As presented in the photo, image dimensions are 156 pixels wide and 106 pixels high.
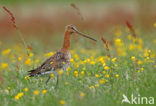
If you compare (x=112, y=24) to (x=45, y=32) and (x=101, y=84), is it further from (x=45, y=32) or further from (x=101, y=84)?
(x=101, y=84)

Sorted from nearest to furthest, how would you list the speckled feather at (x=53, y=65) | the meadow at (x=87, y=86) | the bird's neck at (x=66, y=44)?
the meadow at (x=87, y=86), the speckled feather at (x=53, y=65), the bird's neck at (x=66, y=44)

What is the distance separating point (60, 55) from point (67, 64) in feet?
1.04

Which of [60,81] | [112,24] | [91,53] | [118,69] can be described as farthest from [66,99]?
[112,24]

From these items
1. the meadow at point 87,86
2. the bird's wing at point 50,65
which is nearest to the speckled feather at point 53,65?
the bird's wing at point 50,65

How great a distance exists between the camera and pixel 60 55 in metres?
8.74

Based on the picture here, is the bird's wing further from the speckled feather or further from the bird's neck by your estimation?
the bird's neck

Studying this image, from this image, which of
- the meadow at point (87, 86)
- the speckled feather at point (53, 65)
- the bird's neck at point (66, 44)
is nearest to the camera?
the meadow at point (87, 86)

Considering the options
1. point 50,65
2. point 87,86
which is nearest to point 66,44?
point 50,65

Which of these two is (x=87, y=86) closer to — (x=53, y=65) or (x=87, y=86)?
(x=87, y=86)

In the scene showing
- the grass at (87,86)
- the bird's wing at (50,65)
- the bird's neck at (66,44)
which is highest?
the bird's neck at (66,44)

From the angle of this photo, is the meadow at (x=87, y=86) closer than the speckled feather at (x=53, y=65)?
Yes

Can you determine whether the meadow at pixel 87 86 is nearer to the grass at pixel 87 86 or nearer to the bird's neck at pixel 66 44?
the grass at pixel 87 86

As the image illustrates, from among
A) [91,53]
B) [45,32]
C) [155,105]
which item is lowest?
[155,105]

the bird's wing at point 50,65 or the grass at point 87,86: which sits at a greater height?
the bird's wing at point 50,65
